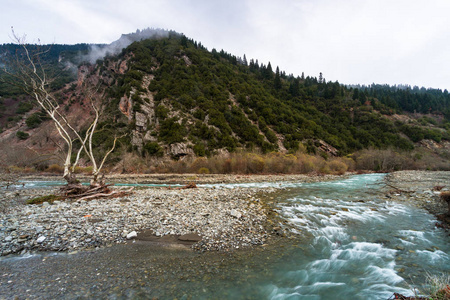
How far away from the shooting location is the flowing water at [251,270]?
368 centimetres

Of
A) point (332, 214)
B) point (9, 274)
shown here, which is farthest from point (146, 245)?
point (332, 214)

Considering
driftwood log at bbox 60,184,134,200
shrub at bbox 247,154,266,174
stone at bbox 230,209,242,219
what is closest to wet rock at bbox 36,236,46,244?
driftwood log at bbox 60,184,134,200

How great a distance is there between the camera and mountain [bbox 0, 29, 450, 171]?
50.5 m

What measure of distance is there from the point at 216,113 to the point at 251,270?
175ft

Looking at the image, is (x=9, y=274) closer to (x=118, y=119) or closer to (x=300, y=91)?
(x=118, y=119)

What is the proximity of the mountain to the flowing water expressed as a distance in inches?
1405

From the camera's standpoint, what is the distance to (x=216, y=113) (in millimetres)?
55906

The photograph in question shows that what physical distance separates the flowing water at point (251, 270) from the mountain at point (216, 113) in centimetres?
3569

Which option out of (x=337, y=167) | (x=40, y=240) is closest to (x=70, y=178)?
(x=40, y=240)

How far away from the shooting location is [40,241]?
5305 mm

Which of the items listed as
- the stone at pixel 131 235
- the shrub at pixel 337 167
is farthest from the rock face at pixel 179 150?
the stone at pixel 131 235

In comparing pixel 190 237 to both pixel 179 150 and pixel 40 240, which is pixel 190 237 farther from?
pixel 179 150

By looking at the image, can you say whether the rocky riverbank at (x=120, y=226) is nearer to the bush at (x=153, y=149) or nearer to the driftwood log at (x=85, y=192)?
the driftwood log at (x=85, y=192)

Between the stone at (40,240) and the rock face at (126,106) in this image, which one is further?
the rock face at (126,106)
